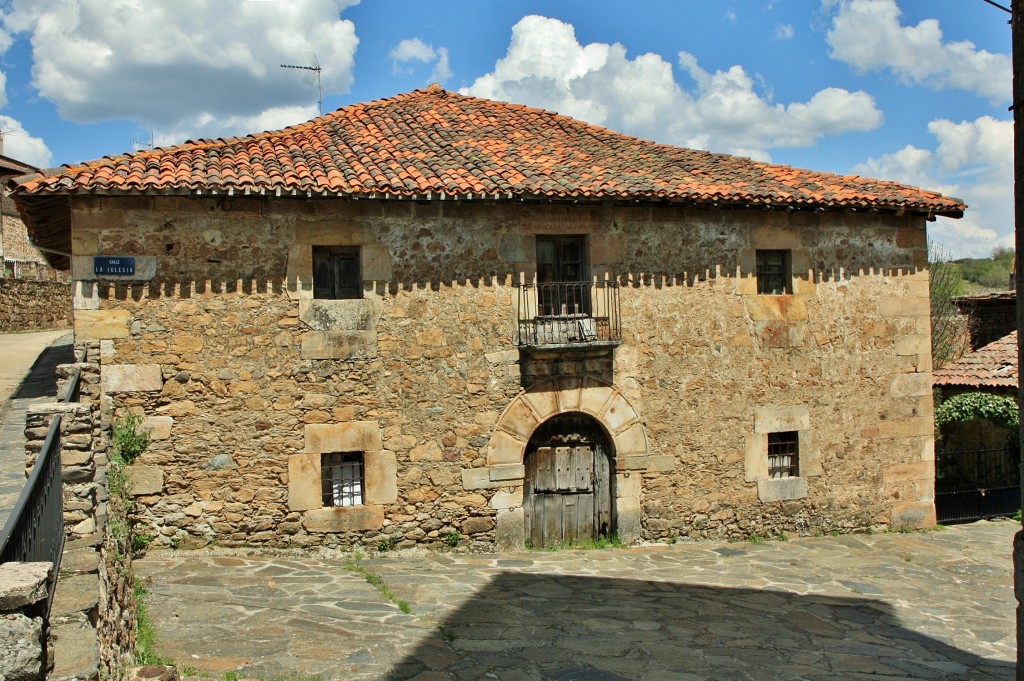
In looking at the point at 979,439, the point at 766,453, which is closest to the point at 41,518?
the point at 766,453

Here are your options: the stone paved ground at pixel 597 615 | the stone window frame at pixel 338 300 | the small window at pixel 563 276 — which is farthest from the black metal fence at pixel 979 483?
the stone window frame at pixel 338 300

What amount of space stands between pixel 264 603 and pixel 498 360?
13.5 feet

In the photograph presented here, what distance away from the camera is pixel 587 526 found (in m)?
11.0

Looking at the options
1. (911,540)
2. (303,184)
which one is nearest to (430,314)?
(303,184)

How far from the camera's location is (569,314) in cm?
1083

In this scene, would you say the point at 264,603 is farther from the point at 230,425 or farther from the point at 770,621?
the point at 770,621

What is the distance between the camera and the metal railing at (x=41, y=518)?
3701 millimetres

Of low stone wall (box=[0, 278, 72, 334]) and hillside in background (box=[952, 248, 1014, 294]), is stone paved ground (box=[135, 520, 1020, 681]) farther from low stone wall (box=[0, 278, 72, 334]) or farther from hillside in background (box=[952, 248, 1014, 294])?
hillside in background (box=[952, 248, 1014, 294])

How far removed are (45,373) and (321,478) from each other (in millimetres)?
7040

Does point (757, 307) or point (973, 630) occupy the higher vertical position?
point (757, 307)

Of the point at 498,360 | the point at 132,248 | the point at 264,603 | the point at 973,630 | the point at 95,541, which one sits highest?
the point at 132,248

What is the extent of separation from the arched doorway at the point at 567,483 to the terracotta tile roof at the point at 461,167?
3086 mm

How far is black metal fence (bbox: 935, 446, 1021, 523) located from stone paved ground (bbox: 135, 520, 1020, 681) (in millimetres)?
2752

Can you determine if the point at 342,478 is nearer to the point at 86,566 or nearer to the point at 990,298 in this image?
the point at 86,566
